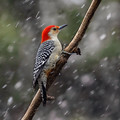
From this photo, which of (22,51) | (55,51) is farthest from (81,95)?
(55,51)

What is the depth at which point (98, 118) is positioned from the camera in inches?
274

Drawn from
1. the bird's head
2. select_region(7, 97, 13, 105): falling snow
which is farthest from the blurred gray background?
the bird's head

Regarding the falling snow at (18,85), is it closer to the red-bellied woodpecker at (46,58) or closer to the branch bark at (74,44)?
the red-bellied woodpecker at (46,58)

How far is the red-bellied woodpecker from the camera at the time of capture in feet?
10.7

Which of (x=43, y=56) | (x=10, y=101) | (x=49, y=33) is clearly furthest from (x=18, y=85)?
(x=43, y=56)

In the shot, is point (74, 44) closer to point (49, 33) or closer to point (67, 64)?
point (49, 33)

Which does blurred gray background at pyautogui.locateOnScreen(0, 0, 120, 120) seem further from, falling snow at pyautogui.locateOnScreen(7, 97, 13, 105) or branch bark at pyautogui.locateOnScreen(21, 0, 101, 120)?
branch bark at pyautogui.locateOnScreen(21, 0, 101, 120)

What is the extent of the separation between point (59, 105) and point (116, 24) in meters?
1.87

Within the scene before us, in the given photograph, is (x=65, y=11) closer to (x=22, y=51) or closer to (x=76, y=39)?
(x=22, y=51)

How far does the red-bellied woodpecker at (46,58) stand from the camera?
128 inches

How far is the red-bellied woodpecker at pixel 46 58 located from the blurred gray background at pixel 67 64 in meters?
1.93

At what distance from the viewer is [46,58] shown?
376 centimetres

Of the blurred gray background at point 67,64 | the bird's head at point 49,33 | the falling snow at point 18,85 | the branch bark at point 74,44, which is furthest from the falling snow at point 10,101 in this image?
the branch bark at point 74,44

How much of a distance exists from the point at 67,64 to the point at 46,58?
2903mm
